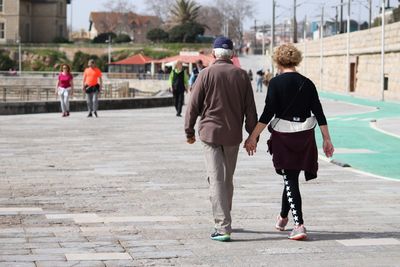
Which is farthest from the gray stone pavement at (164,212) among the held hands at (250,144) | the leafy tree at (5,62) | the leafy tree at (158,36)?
the leafy tree at (158,36)

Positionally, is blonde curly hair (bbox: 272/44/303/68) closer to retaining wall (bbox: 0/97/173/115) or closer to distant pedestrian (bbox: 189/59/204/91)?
distant pedestrian (bbox: 189/59/204/91)

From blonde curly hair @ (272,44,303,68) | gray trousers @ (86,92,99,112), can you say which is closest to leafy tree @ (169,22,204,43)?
gray trousers @ (86,92,99,112)

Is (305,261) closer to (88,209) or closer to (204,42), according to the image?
(88,209)

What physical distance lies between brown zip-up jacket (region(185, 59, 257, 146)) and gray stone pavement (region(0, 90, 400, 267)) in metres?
0.89

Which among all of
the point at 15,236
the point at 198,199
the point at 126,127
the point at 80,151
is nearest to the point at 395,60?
the point at 126,127

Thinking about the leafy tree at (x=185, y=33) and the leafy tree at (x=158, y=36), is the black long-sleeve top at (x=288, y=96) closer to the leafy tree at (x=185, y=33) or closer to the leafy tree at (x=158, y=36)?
the leafy tree at (x=185, y=33)

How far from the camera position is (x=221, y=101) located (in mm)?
8234

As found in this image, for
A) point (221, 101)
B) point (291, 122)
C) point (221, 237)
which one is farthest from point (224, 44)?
point (221, 237)

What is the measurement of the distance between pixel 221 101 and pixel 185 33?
132 meters

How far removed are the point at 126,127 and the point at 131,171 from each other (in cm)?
971

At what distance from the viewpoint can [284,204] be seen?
8.49 m

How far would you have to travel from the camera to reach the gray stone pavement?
7453 mm

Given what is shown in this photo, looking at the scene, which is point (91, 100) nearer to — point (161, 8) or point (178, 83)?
point (178, 83)

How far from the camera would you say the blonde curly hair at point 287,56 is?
8297mm
